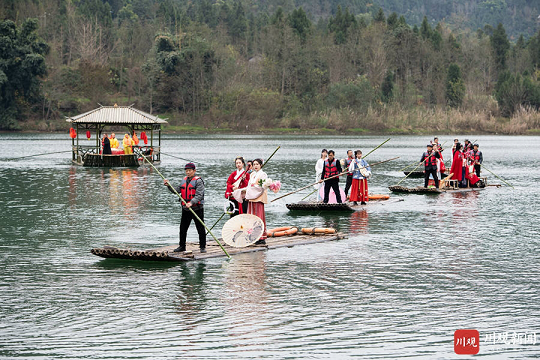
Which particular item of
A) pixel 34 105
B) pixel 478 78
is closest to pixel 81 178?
pixel 34 105

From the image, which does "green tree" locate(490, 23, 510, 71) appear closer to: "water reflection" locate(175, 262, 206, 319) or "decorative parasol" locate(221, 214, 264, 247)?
"decorative parasol" locate(221, 214, 264, 247)

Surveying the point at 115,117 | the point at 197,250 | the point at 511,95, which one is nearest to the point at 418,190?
the point at 197,250

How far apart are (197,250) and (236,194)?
5.07 ft

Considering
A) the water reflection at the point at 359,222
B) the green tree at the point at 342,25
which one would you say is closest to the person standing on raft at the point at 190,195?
the water reflection at the point at 359,222

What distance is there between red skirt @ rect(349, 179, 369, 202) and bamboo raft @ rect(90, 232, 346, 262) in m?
7.19

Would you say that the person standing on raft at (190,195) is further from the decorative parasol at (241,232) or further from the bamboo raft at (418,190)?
the bamboo raft at (418,190)

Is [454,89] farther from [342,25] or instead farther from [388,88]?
[342,25]

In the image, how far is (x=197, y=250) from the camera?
16.4m

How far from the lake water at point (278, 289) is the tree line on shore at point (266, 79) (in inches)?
2965

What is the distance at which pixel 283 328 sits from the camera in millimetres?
11281

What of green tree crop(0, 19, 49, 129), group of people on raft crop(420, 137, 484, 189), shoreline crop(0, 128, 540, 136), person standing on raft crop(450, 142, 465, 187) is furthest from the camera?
shoreline crop(0, 128, 540, 136)

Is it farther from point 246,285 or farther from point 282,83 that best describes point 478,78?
point 246,285

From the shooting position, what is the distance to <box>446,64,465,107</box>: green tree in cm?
11381

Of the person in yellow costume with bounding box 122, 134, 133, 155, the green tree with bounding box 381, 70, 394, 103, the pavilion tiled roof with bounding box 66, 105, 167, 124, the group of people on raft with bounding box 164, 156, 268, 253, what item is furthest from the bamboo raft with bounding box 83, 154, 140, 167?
the green tree with bounding box 381, 70, 394, 103
